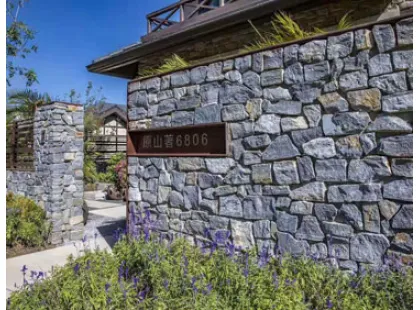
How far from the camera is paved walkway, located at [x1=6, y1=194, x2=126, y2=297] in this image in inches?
182

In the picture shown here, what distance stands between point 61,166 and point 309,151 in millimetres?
4886

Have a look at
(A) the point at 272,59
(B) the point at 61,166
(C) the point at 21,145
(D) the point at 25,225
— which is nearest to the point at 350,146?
(A) the point at 272,59

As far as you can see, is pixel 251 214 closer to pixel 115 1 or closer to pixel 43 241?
pixel 43 241

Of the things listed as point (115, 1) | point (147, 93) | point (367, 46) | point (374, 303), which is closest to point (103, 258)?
point (147, 93)

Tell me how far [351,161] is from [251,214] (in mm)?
1205

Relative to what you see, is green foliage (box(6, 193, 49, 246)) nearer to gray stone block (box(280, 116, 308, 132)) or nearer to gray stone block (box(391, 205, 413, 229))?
gray stone block (box(280, 116, 308, 132))

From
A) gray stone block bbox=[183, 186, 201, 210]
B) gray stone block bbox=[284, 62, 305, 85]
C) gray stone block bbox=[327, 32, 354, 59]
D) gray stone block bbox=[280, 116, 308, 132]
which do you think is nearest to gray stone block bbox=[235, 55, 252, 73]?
gray stone block bbox=[284, 62, 305, 85]

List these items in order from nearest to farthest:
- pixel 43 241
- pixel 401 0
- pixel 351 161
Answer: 1. pixel 351 161
2. pixel 401 0
3. pixel 43 241

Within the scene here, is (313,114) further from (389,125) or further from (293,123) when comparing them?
(389,125)

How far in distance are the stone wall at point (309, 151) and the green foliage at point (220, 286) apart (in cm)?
20

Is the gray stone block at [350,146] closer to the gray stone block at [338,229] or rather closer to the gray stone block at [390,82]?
the gray stone block at [390,82]

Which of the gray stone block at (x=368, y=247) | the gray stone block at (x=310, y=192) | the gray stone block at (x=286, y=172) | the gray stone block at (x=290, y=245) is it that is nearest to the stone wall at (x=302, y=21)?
the gray stone block at (x=286, y=172)

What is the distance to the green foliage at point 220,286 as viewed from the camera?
2.59m

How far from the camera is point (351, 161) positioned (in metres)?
2.89
